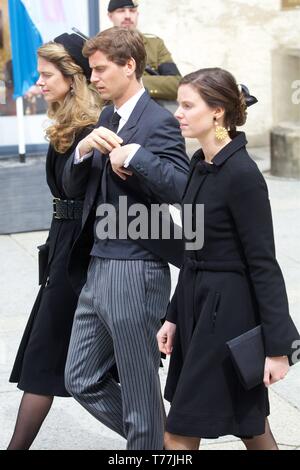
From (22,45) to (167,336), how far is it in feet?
17.1

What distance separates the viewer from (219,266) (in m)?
3.43

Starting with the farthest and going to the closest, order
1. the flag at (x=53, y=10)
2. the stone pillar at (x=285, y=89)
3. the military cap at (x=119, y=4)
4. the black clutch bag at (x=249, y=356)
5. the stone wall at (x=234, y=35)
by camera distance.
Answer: the stone wall at (x=234, y=35) → the stone pillar at (x=285, y=89) → the flag at (x=53, y=10) → the military cap at (x=119, y=4) → the black clutch bag at (x=249, y=356)

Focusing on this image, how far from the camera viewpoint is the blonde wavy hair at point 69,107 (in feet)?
13.6

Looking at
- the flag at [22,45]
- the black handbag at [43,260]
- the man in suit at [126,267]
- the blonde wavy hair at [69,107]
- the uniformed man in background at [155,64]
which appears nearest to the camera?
the man in suit at [126,267]

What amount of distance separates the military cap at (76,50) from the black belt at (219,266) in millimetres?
1100

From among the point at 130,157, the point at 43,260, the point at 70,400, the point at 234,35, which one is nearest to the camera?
the point at 130,157

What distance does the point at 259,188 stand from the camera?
132 inches

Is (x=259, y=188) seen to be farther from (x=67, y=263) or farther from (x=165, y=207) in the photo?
(x=67, y=263)

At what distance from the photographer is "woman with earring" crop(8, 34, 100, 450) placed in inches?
164

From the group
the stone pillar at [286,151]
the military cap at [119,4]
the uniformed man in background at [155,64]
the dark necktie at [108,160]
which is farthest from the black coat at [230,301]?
the stone pillar at [286,151]

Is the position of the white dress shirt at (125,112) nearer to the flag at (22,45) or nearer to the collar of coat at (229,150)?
the collar of coat at (229,150)

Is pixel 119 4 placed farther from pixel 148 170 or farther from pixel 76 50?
pixel 148 170

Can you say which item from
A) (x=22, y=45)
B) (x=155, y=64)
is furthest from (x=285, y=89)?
(x=22, y=45)
